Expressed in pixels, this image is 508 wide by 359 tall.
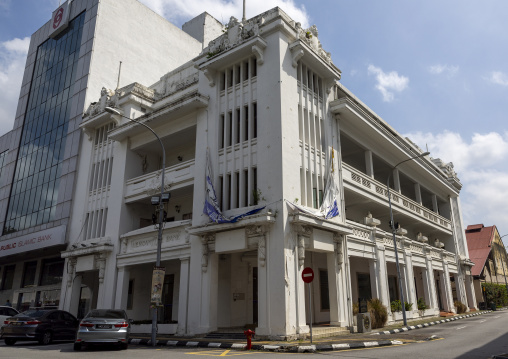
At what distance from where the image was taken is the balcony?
22.8 m

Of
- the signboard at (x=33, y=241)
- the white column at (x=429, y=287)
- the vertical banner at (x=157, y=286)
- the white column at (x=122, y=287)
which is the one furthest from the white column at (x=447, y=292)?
the signboard at (x=33, y=241)

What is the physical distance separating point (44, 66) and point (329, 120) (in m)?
30.0

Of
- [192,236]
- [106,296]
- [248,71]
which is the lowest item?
[106,296]

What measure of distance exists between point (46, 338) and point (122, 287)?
6.67m

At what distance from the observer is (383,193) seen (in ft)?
91.5

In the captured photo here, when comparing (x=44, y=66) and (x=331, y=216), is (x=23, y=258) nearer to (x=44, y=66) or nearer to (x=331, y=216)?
(x=44, y=66)

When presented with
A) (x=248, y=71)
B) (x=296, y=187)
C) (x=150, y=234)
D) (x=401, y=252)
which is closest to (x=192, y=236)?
(x=150, y=234)

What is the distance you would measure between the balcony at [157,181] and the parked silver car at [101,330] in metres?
9.63

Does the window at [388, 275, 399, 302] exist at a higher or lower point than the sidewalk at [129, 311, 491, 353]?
higher

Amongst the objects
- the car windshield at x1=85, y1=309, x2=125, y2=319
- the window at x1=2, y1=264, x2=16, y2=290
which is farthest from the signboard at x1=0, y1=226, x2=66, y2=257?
the car windshield at x1=85, y1=309, x2=125, y2=319

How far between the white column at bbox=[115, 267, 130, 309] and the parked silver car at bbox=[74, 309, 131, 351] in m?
8.91

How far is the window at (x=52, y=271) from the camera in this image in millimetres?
31312

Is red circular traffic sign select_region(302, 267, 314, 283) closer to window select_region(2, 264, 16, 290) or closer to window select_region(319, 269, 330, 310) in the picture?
window select_region(319, 269, 330, 310)

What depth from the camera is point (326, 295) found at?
2500 centimetres
